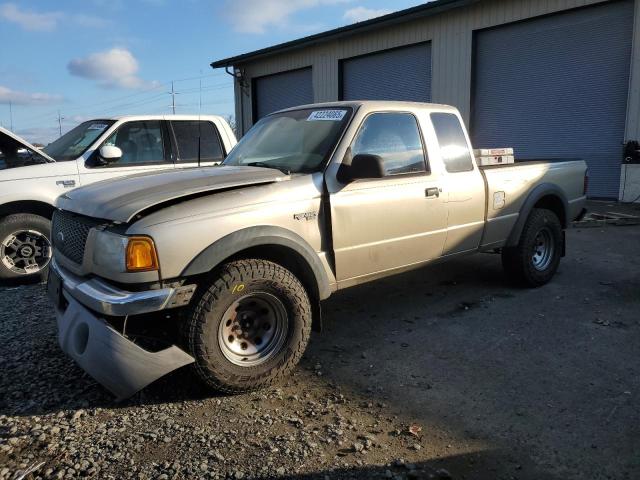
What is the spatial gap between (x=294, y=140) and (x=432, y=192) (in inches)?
48.8

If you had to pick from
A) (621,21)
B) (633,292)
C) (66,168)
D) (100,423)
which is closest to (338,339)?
(100,423)

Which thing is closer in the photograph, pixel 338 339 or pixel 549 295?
pixel 338 339

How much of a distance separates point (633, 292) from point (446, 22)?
10511 mm

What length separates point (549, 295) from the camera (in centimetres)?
547

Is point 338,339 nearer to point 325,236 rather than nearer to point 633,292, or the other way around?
point 325,236

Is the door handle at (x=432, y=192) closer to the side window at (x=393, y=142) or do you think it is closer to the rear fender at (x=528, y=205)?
the side window at (x=393, y=142)

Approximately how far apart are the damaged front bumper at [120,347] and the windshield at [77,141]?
12.9 ft

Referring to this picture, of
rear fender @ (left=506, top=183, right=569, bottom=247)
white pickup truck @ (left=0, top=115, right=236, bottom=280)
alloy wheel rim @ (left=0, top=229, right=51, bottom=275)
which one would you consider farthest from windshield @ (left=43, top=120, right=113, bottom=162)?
rear fender @ (left=506, top=183, right=569, bottom=247)

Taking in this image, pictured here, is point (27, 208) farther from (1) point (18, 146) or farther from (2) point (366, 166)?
(2) point (366, 166)

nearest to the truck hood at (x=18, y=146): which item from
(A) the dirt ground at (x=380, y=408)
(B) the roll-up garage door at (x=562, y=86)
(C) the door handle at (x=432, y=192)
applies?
(A) the dirt ground at (x=380, y=408)

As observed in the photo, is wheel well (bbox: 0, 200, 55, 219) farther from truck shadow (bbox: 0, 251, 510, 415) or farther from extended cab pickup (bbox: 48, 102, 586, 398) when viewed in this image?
extended cab pickup (bbox: 48, 102, 586, 398)

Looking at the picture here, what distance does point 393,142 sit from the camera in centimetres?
439

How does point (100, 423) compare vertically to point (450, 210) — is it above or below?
below

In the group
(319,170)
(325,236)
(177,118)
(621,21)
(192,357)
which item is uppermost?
(621,21)
